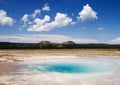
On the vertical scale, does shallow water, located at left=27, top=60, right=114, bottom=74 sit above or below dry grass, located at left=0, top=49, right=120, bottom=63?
below

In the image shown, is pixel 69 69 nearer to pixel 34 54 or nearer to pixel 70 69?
pixel 70 69

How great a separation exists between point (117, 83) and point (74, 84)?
2542 mm

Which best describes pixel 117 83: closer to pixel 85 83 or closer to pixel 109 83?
pixel 109 83

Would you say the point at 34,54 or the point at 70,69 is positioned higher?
the point at 34,54

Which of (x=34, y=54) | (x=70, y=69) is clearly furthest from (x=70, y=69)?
(x=34, y=54)

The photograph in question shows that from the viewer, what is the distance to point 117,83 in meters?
13.9

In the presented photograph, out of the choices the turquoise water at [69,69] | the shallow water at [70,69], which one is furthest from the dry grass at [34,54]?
the turquoise water at [69,69]

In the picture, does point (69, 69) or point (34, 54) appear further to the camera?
point (34, 54)

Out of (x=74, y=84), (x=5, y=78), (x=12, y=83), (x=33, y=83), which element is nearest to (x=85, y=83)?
(x=74, y=84)

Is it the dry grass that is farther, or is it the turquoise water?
the dry grass

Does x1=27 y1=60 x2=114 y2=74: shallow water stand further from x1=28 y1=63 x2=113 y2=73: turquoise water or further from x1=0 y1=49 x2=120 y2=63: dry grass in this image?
x1=0 y1=49 x2=120 y2=63: dry grass

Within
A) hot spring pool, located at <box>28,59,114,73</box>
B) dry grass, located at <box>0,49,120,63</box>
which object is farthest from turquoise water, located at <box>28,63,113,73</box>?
dry grass, located at <box>0,49,120,63</box>

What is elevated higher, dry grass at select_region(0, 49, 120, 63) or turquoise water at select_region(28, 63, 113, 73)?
dry grass at select_region(0, 49, 120, 63)

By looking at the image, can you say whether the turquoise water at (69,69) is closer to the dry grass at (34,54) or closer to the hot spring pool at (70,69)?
the hot spring pool at (70,69)
